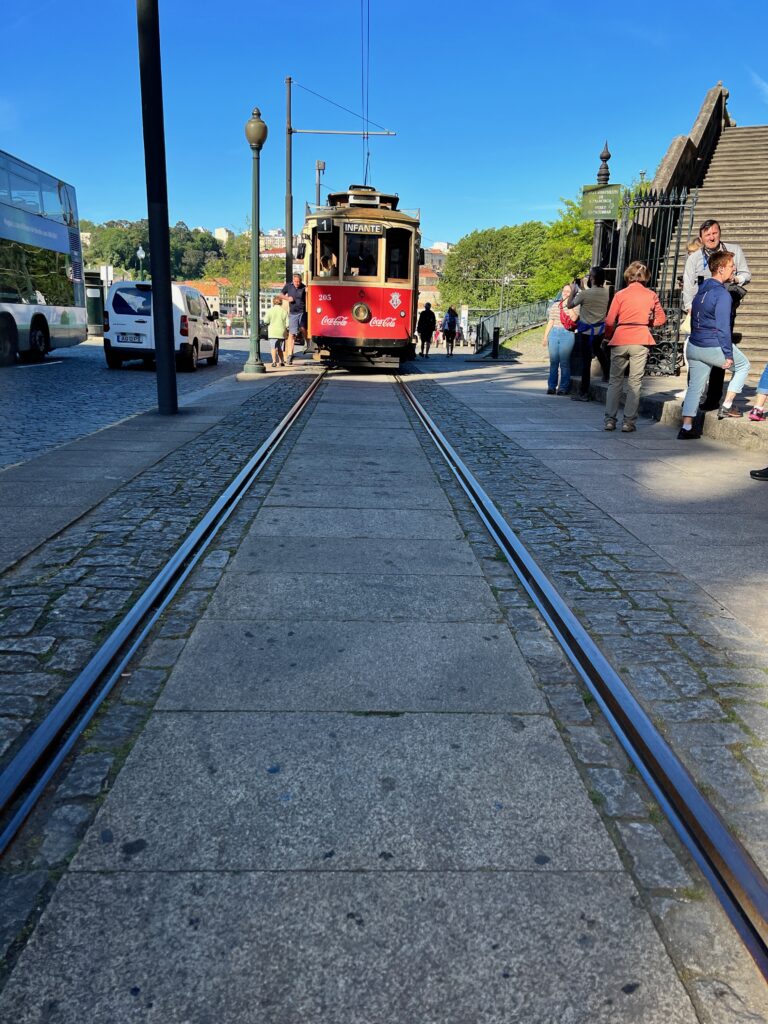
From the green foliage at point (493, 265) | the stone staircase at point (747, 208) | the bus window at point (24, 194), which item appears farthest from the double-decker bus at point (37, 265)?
the green foliage at point (493, 265)

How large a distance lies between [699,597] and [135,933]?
3.13 meters

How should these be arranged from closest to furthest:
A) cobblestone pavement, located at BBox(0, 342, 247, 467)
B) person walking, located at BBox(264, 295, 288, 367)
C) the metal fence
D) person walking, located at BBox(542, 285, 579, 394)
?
cobblestone pavement, located at BBox(0, 342, 247, 467), person walking, located at BBox(542, 285, 579, 394), person walking, located at BBox(264, 295, 288, 367), the metal fence

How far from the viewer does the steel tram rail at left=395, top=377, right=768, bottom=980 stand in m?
1.86

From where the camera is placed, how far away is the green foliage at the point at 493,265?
101750 mm

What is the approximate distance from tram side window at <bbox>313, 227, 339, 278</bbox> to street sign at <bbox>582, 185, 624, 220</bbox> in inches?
206

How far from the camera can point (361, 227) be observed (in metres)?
16.7

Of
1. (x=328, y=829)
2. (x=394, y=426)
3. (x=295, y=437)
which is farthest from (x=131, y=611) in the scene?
(x=394, y=426)

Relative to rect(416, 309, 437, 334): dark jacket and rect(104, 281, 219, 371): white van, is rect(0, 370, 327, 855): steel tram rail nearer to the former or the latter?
rect(104, 281, 219, 371): white van

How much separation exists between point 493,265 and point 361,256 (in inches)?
3738

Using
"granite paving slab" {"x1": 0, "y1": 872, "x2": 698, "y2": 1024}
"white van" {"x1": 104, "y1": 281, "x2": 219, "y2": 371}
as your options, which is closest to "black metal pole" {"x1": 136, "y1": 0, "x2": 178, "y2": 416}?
"white van" {"x1": 104, "y1": 281, "x2": 219, "y2": 371}

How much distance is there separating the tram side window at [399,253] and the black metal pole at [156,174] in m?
7.97

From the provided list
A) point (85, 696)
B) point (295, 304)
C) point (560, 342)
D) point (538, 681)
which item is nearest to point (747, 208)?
point (560, 342)

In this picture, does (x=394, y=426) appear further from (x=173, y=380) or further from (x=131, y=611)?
(x=131, y=611)

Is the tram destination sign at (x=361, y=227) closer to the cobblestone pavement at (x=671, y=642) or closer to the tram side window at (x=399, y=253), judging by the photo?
the tram side window at (x=399, y=253)
